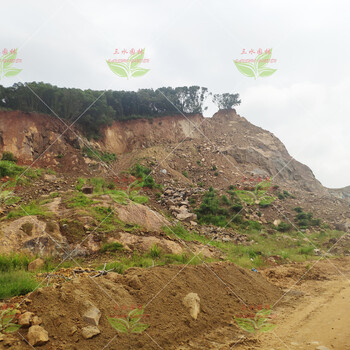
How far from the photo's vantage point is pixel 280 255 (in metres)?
12.7

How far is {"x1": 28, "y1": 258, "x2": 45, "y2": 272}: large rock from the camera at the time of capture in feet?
20.7

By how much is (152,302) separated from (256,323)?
2240mm

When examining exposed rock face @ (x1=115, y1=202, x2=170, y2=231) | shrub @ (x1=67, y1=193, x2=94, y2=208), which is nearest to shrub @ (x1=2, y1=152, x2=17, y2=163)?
shrub @ (x1=67, y1=193, x2=94, y2=208)

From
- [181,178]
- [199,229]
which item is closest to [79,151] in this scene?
[181,178]

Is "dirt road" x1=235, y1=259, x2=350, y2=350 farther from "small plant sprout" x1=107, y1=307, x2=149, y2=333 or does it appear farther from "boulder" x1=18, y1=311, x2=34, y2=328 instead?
"boulder" x1=18, y1=311, x2=34, y2=328

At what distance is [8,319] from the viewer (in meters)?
3.67

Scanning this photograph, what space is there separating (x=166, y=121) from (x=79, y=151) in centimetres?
1737

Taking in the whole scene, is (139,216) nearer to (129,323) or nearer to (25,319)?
(129,323)

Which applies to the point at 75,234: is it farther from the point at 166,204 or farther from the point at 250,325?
the point at 166,204

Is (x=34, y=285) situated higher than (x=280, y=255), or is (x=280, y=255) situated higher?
(x=280, y=255)

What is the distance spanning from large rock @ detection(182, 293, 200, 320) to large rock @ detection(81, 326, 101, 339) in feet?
6.30

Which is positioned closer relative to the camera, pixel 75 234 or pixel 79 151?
pixel 75 234

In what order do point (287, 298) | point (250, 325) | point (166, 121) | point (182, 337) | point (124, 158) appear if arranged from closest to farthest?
1. point (182, 337)
2. point (250, 325)
3. point (287, 298)
4. point (124, 158)
5. point (166, 121)

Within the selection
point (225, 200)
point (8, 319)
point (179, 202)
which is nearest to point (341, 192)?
point (225, 200)
